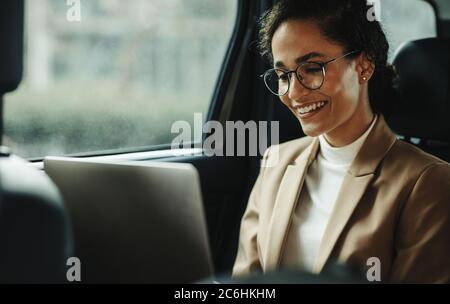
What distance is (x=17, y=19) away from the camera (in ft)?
3.05

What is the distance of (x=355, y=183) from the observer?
4.85 ft

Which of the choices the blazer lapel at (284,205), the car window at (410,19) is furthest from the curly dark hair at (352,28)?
the car window at (410,19)

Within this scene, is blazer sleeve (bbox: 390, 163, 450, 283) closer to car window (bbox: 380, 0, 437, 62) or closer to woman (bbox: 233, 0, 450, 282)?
woman (bbox: 233, 0, 450, 282)

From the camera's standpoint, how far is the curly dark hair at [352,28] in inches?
61.8

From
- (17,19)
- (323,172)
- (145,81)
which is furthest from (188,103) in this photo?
(17,19)

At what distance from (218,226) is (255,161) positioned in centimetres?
30

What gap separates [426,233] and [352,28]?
0.59 meters

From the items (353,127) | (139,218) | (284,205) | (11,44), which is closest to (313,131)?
(353,127)

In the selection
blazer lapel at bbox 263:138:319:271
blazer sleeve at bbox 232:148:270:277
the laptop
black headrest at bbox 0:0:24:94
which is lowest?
blazer sleeve at bbox 232:148:270:277

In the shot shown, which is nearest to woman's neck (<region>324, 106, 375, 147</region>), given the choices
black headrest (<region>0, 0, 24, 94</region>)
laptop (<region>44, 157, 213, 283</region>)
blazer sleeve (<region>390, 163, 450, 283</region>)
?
blazer sleeve (<region>390, 163, 450, 283</region>)

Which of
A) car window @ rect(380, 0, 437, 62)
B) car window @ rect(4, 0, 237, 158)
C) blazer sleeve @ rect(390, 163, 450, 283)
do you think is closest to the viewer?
blazer sleeve @ rect(390, 163, 450, 283)

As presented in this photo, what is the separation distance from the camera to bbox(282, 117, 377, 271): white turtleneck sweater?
5.03 feet

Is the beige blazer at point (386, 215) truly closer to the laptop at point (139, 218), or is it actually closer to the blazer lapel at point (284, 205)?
the blazer lapel at point (284, 205)
